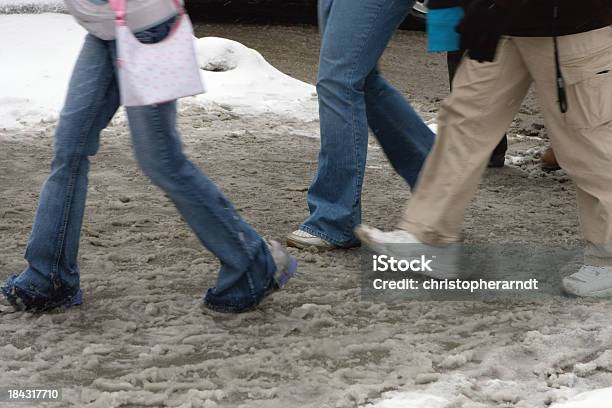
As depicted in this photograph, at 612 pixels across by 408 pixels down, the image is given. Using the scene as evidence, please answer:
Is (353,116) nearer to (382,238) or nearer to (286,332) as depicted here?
(382,238)

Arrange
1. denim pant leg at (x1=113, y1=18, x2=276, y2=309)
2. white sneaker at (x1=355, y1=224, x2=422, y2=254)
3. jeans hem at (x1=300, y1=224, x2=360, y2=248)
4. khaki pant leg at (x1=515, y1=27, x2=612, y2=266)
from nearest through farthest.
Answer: denim pant leg at (x1=113, y1=18, x2=276, y2=309) < khaki pant leg at (x1=515, y1=27, x2=612, y2=266) < white sneaker at (x1=355, y1=224, x2=422, y2=254) < jeans hem at (x1=300, y1=224, x2=360, y2=248)

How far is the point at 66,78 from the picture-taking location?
689 centimetres

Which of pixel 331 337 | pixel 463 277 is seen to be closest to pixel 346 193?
pixel 463 277

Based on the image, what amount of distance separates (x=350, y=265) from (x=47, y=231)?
3.94 feet

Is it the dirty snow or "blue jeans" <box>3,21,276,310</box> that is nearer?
the dirty snow

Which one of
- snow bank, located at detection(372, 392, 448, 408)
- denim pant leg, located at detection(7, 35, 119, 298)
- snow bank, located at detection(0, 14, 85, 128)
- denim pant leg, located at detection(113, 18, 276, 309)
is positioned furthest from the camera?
snow bank, located at detection(0, 14, 85, 128)

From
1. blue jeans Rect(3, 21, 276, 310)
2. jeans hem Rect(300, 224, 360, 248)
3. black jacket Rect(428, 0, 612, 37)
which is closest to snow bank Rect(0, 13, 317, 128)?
jeans hem Rect(300, 224, 360, 248)

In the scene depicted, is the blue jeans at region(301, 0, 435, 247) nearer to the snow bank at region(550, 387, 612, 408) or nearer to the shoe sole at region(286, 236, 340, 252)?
the shoe sole at region(286, 236, 340, 252)

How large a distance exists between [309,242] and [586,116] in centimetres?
124

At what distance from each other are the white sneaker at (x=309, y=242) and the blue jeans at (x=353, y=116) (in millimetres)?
20

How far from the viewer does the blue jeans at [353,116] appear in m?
3.97

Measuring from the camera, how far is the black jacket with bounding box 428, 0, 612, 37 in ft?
11.2

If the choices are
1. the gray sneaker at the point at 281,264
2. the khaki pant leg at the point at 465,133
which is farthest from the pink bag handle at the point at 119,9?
the khaki pant leg at the point at 465,133

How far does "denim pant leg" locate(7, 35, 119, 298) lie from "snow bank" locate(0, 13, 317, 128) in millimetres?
2933
